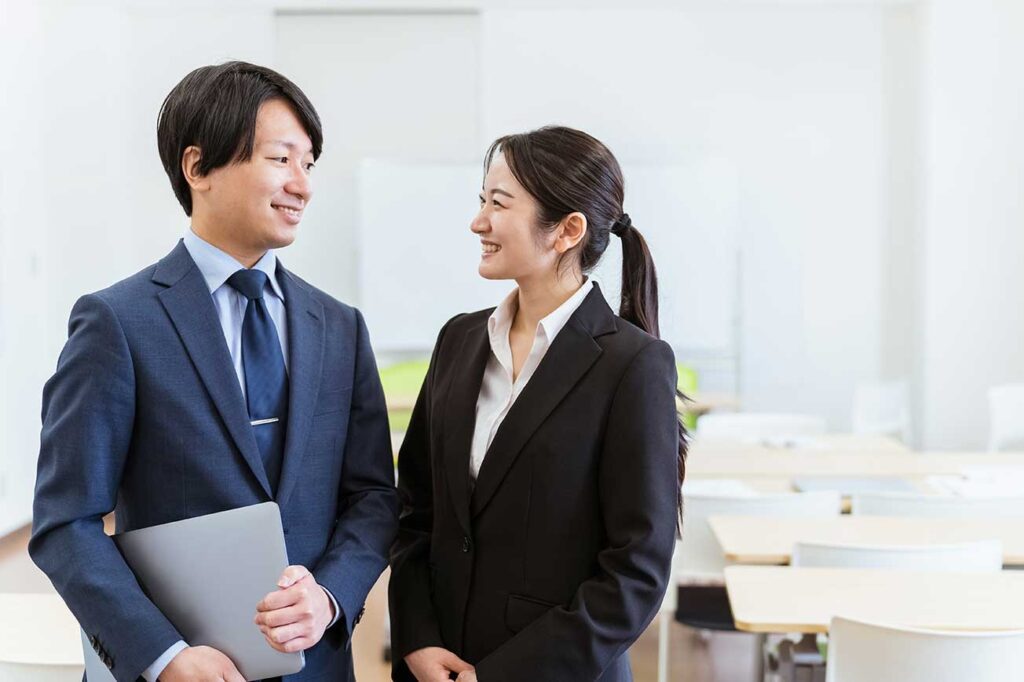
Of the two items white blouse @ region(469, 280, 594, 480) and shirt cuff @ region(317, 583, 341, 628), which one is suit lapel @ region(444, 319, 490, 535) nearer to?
white blouse @ region(469, 280, 594, 480)

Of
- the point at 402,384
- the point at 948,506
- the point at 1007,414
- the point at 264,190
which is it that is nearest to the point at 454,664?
the point at 264,190

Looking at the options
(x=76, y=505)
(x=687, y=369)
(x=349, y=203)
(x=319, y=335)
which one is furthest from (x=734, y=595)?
(x=349, y=203)

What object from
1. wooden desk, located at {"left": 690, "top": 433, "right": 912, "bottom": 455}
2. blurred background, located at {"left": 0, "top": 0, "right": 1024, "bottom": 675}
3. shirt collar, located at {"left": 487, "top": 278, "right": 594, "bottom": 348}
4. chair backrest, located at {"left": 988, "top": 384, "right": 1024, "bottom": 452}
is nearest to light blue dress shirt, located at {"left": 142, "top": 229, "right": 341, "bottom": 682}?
shirt collar, located at {"left": 487, "top": 278, "right": 594, "bottom": 348}

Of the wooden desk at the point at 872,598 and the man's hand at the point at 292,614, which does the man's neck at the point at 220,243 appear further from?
the wooden desk at the point at 872,598

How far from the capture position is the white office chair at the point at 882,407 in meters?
6.25

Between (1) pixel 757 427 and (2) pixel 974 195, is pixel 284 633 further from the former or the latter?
(2) pixel 974 195

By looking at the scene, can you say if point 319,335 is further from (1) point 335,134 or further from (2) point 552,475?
(1) point 335,134

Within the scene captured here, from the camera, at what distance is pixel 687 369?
23.6 ft

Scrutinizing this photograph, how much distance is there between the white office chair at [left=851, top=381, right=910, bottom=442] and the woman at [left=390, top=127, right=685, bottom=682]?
16.1 ft

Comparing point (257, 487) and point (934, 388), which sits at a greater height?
point (257, 487)

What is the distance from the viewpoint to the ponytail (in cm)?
168

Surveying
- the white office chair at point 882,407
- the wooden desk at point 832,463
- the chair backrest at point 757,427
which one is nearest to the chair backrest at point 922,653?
the wooden desk at point 832,463

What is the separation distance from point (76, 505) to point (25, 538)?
5225 millimetres

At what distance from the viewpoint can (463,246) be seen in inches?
288
